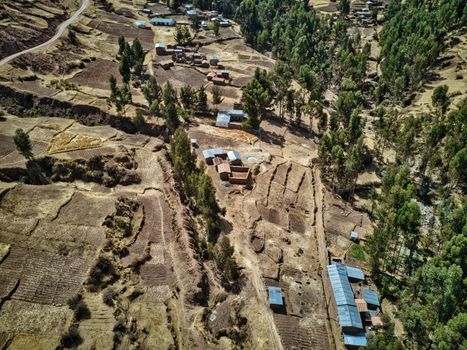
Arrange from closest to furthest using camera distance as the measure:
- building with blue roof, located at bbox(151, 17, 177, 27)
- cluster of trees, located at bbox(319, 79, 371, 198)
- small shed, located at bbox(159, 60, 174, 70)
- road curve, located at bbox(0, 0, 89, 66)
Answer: cluster of trees, located at bbox(319, 79, 371, 198) → road curve, located at bbox(0, 0, 89, 66) → small shed, located at bbox(159, 60, 174, 70) → building with blue roof, located at bbox(151, 17, 177, 27)

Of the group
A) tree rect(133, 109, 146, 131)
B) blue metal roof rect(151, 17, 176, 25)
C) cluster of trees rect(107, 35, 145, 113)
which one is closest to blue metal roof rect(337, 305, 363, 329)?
tree rect(133, 109, 146, 131)

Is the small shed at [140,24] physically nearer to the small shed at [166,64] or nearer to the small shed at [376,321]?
the small shed at [166,64]

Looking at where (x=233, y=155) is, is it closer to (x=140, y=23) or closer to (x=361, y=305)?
(x=361, y=305)

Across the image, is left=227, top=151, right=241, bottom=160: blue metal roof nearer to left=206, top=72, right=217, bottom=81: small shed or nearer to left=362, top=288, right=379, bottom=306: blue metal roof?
left=362, top=288, right=379, bottom=306: blue metal roof

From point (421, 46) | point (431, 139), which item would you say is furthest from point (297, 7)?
point (431, 139)

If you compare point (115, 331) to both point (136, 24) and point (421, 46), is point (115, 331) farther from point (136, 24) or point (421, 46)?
point (136, 24)

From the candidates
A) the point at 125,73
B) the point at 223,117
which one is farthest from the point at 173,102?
the point at 125,73
